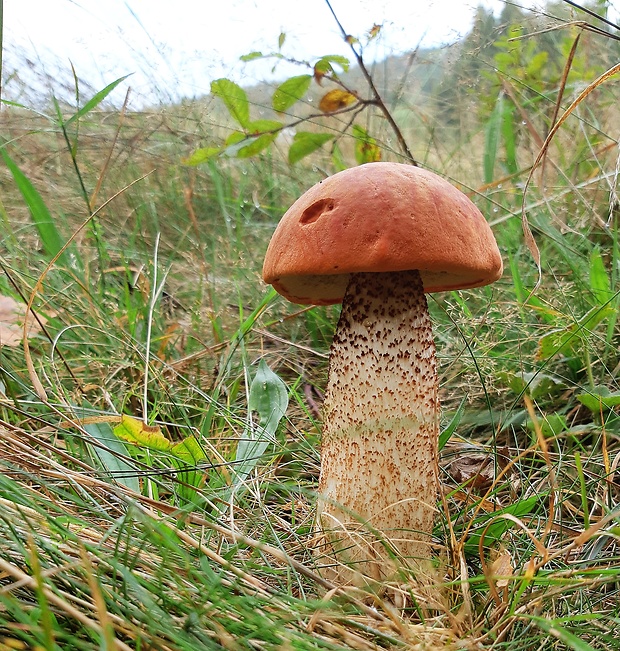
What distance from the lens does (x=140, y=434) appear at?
161 centimetres

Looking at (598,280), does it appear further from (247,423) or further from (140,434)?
(140,434)

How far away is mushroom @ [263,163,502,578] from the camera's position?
3.95 feet

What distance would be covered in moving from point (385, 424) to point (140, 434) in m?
0.71

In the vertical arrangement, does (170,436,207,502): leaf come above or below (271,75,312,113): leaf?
below

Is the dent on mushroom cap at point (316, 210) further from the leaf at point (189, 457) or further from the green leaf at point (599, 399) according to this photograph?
the green leaf at point (599, 399)

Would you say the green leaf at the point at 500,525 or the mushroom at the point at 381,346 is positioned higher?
the mushroom at the point at 381,346

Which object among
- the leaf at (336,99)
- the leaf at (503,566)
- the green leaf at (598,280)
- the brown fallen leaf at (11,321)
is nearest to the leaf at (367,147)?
the leaf at (336,99)

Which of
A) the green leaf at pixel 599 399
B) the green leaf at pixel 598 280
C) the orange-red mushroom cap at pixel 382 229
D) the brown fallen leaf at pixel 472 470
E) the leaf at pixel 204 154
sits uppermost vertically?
the leaf at pixel 204 154

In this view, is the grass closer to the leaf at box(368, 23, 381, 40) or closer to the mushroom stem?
the mushroom stem

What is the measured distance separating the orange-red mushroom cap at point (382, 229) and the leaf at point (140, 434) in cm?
61

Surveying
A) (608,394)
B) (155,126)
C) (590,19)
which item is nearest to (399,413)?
(608,394)

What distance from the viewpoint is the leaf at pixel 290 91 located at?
2.21 m

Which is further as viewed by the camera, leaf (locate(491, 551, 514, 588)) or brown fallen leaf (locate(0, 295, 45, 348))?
brown fallen leaf (locate(0, 295, 45, 348))

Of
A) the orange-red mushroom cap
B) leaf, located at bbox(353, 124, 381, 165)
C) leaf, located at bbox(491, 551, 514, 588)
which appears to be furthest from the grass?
leaf, located at bbox(353, 124, 381, 165)
